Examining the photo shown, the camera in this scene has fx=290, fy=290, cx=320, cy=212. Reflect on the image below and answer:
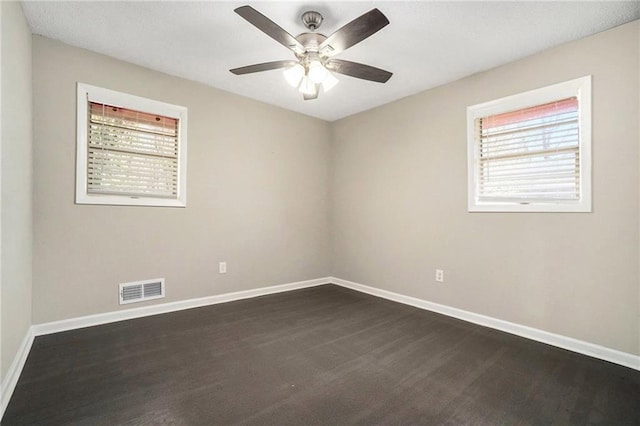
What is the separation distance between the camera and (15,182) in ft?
6.21

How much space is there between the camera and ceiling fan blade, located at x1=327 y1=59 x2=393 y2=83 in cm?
220

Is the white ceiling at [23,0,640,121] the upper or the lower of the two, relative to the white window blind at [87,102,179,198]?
upper

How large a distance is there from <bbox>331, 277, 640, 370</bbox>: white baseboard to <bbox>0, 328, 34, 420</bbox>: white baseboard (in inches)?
133

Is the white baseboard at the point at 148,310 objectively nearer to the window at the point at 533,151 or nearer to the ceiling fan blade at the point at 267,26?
the window at the point at 533,151

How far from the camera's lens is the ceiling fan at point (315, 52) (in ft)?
5.94

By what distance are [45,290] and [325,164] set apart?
3.54m

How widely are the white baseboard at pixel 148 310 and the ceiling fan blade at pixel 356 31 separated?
2.88m

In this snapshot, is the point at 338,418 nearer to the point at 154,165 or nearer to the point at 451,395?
the point at 451,395

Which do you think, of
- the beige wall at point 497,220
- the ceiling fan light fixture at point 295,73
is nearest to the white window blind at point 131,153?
the ceiling fan light fixture at point 295,73

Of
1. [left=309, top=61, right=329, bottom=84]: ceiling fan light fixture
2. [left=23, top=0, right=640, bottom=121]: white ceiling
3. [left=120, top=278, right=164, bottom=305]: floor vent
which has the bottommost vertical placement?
[left=120, top=278, right=164, bottom=305]: floor vent

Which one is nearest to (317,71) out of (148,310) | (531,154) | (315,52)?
(315,52)

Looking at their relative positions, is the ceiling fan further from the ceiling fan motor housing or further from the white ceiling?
the white ceiling

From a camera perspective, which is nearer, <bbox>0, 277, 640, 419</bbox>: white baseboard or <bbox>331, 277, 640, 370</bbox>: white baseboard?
<bbox>0, 277, 640, 419</bbox>: white baseboard

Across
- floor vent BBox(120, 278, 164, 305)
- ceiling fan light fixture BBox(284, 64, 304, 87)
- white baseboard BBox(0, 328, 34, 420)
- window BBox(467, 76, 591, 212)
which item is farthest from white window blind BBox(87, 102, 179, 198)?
window BBox(467, 76, 591, 212)
